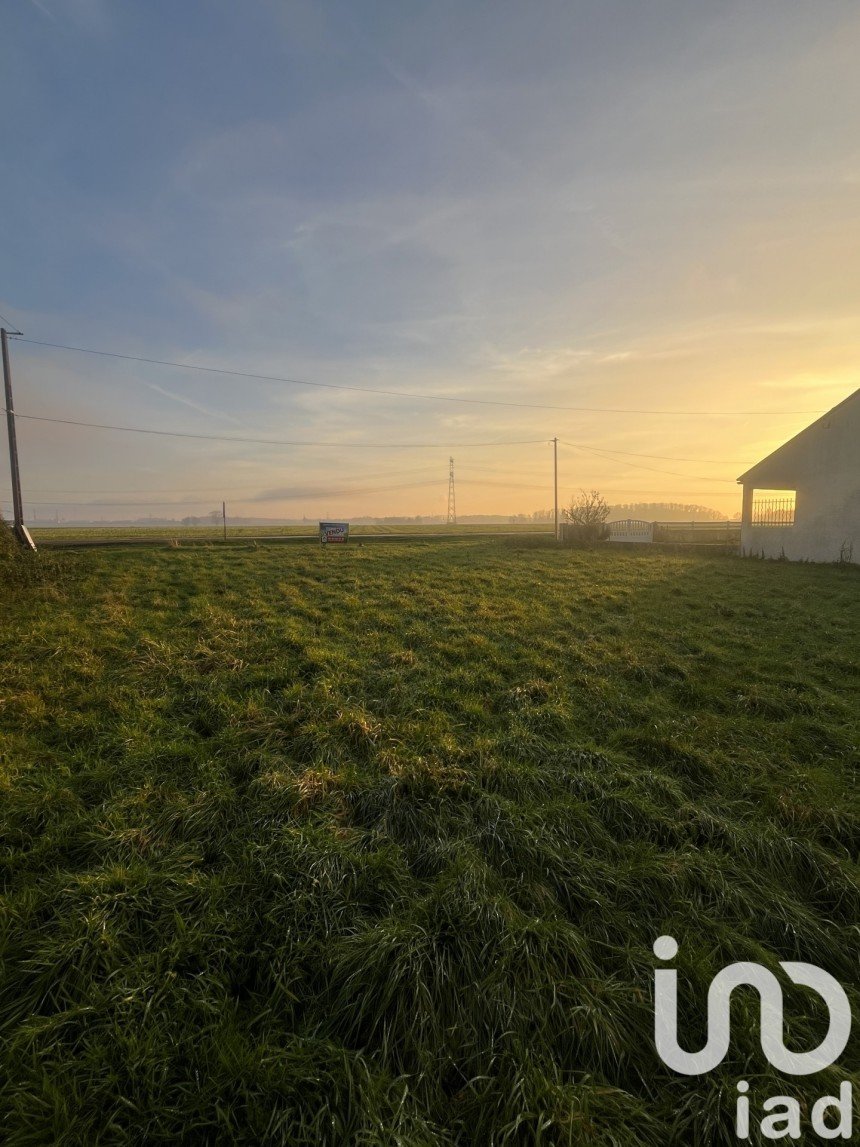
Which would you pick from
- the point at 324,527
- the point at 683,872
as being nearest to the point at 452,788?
the point at 683,872

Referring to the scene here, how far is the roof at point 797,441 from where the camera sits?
21.2 m

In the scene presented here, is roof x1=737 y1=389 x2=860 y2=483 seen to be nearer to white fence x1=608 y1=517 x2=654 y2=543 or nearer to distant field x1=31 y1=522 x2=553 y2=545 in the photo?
white fence x1=608 y1=517 x2=654 y2=543

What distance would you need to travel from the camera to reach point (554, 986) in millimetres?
2865

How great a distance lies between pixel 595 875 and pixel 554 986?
44.1 inches

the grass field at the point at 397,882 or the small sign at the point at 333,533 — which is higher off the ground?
the small sign at the point at 333,533

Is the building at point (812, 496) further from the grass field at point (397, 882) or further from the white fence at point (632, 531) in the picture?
the grass field at point (397, 882)

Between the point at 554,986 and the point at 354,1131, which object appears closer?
the point at 354,1131

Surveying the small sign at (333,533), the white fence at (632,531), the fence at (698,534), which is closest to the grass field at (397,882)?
the small sign at (333,533)

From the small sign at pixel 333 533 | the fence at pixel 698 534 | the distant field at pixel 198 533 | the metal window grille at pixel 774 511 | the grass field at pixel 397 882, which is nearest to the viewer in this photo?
the grass field at pixel 397 882

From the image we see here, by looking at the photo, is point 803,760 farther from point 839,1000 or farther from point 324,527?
point 324,527

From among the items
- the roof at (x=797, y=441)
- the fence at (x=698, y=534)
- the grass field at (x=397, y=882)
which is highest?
the roof at (x=797, y=441)

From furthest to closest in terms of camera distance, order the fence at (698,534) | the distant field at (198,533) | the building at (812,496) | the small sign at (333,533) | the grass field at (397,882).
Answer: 1. the distant field at (198,533)
2. the fence at (698,534)
3. the small sign at (333,533)
4. the building at (812,496)
5. the grass field at (397,882)

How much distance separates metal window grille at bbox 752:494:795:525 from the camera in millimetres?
24750

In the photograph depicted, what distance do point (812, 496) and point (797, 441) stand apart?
3.03 metres
